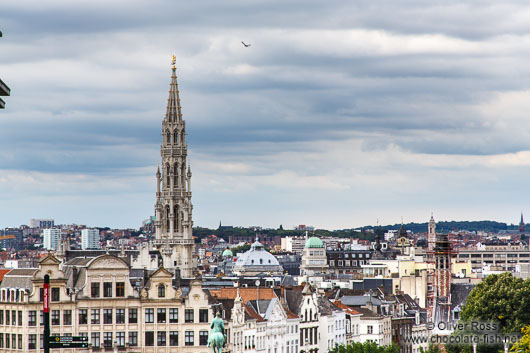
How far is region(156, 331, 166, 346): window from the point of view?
13575 centimetres

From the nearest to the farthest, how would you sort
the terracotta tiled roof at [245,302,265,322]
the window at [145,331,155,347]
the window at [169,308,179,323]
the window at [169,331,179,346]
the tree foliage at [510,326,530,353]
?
the tree foliage at [510,326,530,353], the window at [145,331,155,347], the window at [169,331,179,346], the window at [169,308,179,323], the terracotta tiled roof at [245,302,265,322]

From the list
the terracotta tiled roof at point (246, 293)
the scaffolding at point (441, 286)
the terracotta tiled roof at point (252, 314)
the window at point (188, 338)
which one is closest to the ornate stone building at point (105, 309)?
the window at point (188, 338)

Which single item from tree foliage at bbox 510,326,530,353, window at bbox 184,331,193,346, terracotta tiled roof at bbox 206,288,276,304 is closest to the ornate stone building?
window at bbox 184,331,193,346

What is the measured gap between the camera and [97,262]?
13450 cm

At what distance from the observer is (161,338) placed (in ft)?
446

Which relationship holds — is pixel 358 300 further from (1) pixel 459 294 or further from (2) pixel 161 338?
(2) pixel 161 338

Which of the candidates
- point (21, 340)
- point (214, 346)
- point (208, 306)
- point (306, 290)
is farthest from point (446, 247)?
point (214, 346)

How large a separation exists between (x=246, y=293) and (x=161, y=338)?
2379cm

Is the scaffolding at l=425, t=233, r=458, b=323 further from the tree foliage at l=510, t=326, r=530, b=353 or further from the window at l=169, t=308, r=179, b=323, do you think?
the tree foliage at l=510, t=326, r=530, b=353

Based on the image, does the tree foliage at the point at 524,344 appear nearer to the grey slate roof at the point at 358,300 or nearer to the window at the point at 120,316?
the window at the point at 120,316

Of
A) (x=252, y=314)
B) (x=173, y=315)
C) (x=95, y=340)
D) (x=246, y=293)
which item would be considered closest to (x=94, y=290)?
(x=95, y=340)

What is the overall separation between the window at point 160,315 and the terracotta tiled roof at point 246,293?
1747 centimetres

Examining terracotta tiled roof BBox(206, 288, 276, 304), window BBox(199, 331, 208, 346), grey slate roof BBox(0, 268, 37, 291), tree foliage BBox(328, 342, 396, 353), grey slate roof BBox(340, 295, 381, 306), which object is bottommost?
tree foliage BBox(328, 342, 396, 353)

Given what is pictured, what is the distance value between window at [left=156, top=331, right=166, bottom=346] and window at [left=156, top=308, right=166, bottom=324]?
41.2 inches
